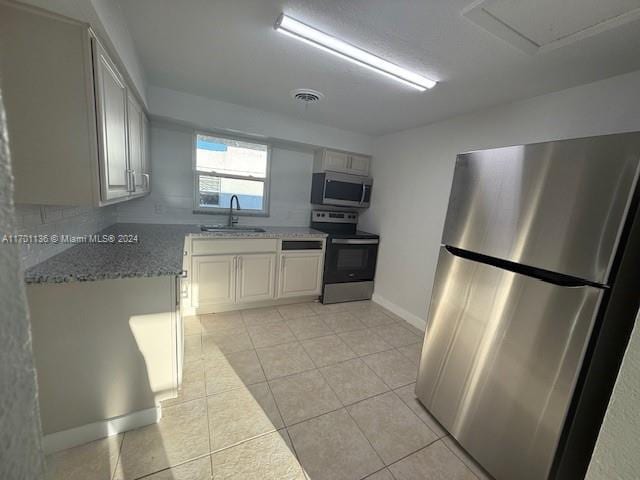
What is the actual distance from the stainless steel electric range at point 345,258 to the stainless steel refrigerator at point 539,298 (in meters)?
1.79

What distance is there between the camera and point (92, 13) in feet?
3.60

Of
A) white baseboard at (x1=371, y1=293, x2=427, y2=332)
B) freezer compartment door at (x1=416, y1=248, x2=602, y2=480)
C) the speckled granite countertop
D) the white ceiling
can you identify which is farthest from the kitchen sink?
freezer compartment door at (x1=416, y1=248, x2=602, y2=480)

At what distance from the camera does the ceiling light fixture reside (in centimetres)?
145

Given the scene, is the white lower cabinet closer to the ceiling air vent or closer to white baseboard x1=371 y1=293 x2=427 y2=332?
white baseboard x1=371 y1=293 x2=427 y2=332

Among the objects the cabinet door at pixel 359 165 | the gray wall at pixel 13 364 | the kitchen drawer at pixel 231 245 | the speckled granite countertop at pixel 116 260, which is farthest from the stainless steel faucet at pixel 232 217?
the gray wall at pixel 13 364

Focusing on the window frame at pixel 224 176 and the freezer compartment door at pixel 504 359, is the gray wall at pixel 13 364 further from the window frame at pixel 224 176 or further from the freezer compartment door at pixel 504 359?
the window frame at pixel 224 176

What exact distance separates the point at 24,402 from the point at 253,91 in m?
2.67

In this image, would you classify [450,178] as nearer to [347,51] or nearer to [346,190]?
[346,190]

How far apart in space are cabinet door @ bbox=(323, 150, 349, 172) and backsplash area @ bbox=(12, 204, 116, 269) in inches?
95.0

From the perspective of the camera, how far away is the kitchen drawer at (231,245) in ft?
8.68

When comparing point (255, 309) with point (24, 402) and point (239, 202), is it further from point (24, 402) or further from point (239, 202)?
point (24, 402)

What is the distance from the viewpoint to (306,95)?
93.4 inches

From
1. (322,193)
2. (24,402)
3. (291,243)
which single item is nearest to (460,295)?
(24,402)

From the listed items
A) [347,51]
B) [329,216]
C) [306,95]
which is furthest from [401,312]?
[347,51]
